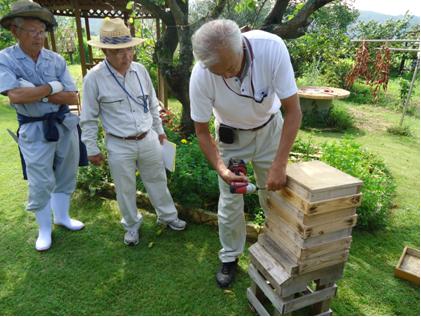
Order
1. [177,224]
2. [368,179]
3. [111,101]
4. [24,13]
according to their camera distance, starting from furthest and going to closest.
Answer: [368,179] < [177,224] < [111,101] < [24,13]

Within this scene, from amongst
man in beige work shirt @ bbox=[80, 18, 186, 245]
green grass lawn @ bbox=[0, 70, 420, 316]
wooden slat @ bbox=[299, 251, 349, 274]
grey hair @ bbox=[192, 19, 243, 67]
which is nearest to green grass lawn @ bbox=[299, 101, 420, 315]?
green grass lawn @ bbox=[0, 70, 420, 316]

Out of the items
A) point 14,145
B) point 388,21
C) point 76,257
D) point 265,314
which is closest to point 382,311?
point 265,314

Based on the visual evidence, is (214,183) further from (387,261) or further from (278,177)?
(387,261)

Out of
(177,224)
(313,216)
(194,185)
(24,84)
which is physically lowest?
(177,224)

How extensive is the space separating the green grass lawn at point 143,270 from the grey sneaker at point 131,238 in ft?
0.19

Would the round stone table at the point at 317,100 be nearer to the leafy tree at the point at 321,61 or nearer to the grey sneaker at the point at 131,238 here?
the leafy tree at the point at 321,61

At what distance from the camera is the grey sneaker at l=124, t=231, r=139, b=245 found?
326cm

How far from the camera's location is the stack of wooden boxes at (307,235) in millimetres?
1929

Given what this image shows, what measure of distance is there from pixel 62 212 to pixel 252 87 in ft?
8.37

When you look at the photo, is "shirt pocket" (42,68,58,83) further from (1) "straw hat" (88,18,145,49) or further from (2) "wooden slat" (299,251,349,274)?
(2) "wooden slat" (299,251,349,274)

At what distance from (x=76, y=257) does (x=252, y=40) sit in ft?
8.31

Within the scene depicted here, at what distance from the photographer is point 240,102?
7.30 ft

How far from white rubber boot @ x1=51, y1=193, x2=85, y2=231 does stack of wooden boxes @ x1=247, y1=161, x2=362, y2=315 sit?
2110 millimetres

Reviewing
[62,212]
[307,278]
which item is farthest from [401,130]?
[62,212]
